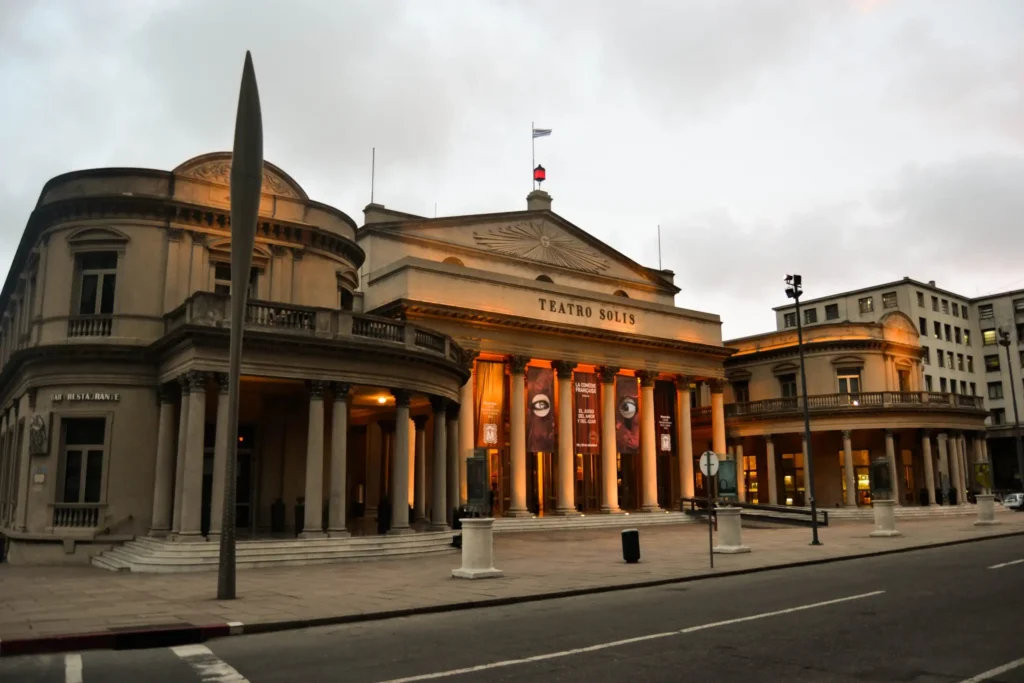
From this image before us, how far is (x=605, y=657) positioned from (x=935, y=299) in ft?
257

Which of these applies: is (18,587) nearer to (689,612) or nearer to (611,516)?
(689,612)

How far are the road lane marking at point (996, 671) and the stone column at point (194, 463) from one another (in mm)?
18887

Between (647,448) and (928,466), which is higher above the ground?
(647,448)

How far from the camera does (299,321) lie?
78.6 ft

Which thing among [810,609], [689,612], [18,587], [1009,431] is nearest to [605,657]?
[689,612]

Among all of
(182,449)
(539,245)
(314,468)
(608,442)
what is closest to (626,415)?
(608,442)

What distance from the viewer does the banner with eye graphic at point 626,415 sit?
43.7 metres

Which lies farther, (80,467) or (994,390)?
(994,390)

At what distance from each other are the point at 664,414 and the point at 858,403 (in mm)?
14187

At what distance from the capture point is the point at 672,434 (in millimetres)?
49000

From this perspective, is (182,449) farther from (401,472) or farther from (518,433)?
(518,433)

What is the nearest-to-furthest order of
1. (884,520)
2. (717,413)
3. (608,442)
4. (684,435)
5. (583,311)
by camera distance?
1. (884,520)
2. (608,442)
3. (583,311)
4. (684,435)
5. (717,413)

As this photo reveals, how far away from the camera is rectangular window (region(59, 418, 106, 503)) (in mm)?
25109

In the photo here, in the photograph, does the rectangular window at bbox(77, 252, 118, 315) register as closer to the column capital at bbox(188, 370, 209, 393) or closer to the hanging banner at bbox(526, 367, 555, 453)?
the column capital at bbox(188, 370, 209, 393)
